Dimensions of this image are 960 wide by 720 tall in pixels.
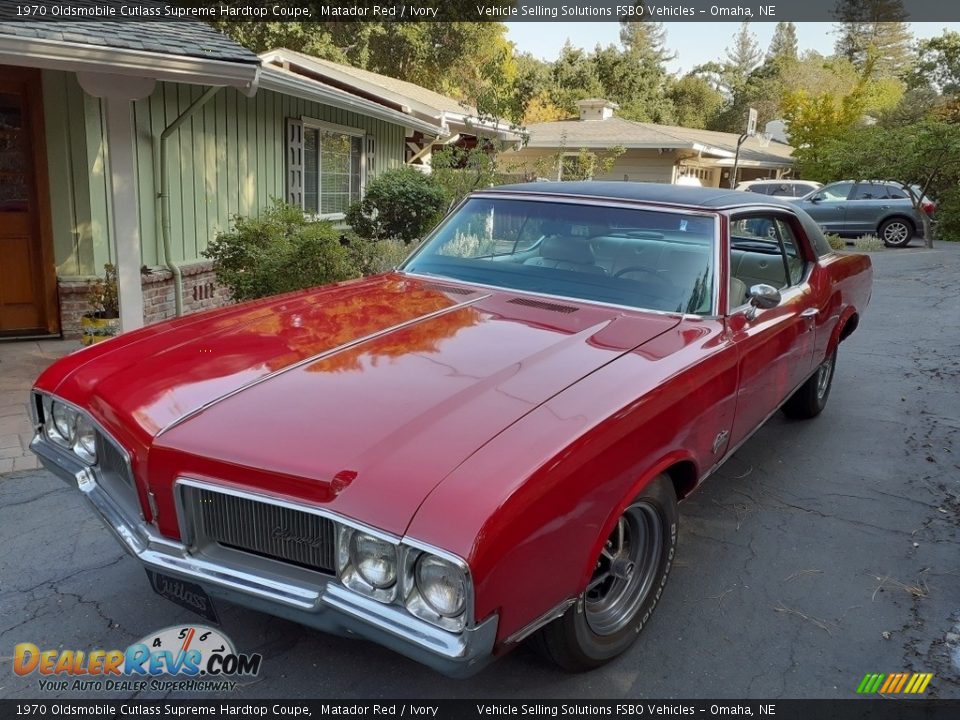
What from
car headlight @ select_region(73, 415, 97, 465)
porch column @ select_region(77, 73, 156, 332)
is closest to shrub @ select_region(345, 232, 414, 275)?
porch column @ select_region(77, 73, 156, 332)

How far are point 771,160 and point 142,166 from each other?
27.3m

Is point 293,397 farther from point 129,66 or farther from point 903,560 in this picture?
point 129,66

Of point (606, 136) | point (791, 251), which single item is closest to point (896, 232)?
point (606, 136)

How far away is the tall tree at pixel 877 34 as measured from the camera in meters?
57.7

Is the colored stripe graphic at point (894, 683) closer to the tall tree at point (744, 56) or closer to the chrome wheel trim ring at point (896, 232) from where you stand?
the chrome wheel trim ring at point (896, 232)

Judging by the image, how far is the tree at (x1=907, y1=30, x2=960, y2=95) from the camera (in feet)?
89.7

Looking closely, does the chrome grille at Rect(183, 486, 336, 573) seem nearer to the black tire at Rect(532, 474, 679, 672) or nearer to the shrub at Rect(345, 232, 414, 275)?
the black tire at Rect(532, 474, 679, 672)

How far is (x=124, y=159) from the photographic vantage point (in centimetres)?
607

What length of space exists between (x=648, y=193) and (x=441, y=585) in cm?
264

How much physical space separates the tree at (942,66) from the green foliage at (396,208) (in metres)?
24.2

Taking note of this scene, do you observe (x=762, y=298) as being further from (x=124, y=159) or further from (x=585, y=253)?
(x=124, y=159)

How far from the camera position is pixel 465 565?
1848 mm

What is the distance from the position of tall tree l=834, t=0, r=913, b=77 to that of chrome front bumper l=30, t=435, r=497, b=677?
2617 inches

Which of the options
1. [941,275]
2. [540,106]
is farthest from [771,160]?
[941,275]
